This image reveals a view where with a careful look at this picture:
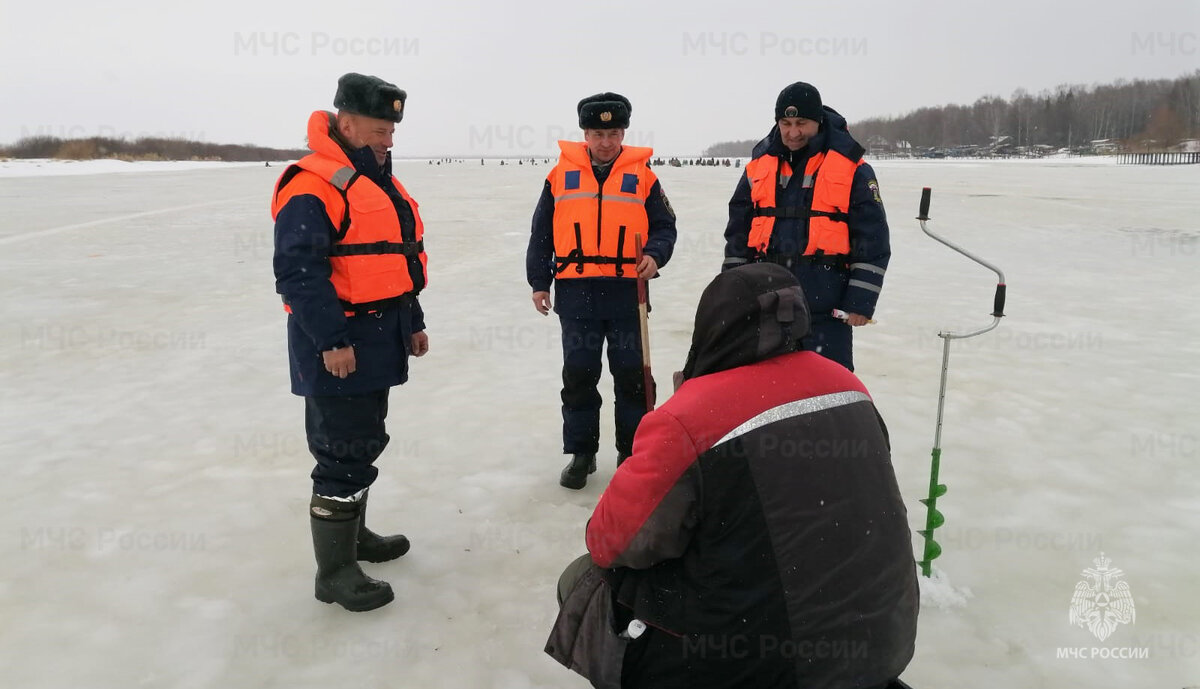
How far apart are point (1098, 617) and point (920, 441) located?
1701 millimetres

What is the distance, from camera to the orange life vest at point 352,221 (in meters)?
2.64

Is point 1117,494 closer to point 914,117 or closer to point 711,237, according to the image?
point 711,237

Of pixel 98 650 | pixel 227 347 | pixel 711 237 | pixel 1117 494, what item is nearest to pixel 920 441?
pixel 1117 494

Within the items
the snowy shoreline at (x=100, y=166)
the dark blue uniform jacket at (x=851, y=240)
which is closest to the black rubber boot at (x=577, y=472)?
the dark blue uniform jacket at (x=851, y=240)

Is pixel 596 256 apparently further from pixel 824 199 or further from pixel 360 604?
pixel 360 604

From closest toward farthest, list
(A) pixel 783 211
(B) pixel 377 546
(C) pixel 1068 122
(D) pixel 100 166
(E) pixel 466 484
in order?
(B) pixel 377 546, (A) pixel 783 211, (E) pixel 466 484, (D) pixel 100 166, (C) pixel 1068 122

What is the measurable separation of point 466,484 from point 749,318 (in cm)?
267

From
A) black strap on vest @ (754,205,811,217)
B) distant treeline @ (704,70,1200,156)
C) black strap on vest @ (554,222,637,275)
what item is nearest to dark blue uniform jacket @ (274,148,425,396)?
black strap on vest @ (554,222,637,275)

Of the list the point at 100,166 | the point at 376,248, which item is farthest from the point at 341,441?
the point at 100,166

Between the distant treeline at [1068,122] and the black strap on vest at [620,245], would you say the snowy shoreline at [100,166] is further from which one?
the black strap on vest at [620,245]

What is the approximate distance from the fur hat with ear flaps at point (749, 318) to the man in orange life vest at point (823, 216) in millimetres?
1950

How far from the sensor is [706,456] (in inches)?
62.5

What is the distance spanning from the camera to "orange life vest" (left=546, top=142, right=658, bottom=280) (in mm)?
3830

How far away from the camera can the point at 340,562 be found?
287cm
